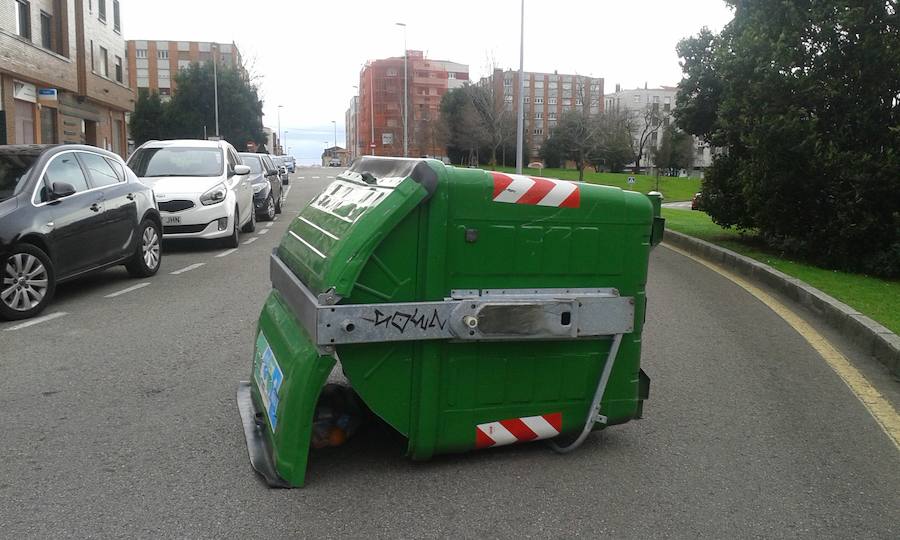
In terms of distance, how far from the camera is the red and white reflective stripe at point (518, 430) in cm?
→ 381

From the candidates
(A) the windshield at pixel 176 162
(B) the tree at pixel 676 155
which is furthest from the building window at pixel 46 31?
(B) the tree at pixel 676 155

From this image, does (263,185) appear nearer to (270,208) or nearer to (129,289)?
(270,208)

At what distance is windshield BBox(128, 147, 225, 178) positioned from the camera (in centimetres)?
1352

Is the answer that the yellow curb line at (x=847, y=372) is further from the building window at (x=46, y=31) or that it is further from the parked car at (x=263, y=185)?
the building window at (x=46, y=31)

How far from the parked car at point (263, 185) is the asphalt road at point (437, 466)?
12.3 meters

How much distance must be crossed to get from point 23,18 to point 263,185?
14.5 m

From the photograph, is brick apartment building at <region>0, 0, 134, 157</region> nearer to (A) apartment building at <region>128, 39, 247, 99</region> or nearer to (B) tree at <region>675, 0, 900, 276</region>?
(B) tree at <region>675, 0, 900, 276</region>

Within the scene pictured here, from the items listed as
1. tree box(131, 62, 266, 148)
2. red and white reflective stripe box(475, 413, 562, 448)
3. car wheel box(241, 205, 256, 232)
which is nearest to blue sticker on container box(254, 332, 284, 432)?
red and white reflective stripe box(475, 413, 562, 448)

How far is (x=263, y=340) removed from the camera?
430cm

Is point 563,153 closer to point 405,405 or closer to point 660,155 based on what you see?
point 660,155

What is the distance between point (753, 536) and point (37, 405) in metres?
4.04

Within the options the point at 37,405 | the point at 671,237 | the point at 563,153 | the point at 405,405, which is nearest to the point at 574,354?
the point at 405,405

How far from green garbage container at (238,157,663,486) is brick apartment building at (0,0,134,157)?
840 inches

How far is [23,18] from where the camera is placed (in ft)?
88.1
